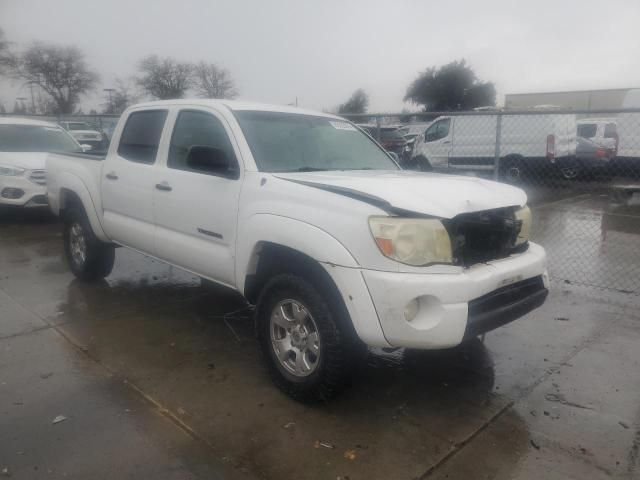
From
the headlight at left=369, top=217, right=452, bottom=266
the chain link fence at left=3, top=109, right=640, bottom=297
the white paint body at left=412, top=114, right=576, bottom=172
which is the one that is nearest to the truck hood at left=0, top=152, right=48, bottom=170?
the chain link fence at left=3, top=109, right=640, bottom=297

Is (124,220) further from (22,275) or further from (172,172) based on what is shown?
(22,275)

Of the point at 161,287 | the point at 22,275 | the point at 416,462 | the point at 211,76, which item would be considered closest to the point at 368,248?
the point at 416,462

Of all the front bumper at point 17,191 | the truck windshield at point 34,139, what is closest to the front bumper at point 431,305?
the front bumper at point 17,191

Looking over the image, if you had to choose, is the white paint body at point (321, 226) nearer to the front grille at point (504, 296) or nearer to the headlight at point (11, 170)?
the front grille at point (504, 296)

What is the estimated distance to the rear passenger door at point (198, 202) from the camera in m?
3.69

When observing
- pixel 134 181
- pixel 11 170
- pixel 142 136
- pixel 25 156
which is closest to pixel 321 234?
pixel 134 181

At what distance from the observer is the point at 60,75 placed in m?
54.8

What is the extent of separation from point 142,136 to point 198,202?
1335 millimetres

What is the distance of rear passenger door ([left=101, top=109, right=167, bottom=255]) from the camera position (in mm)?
4539

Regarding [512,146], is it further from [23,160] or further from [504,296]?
[504,296]

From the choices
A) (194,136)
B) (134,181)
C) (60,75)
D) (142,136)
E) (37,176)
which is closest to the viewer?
(194,136)

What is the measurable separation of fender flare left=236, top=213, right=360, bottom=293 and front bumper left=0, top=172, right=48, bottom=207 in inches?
257

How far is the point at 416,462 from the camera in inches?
108

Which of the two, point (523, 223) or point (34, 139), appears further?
point (34, 139)
